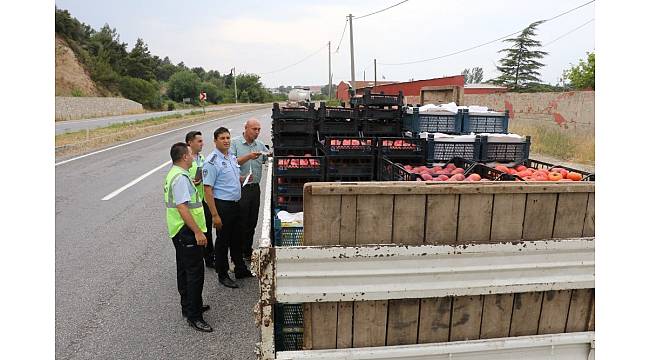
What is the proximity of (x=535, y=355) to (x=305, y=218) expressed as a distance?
151cm

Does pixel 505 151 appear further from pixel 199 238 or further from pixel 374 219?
pixel 374 219

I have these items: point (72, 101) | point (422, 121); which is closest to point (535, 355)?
point (422, 121)

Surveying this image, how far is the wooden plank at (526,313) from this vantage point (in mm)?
2340

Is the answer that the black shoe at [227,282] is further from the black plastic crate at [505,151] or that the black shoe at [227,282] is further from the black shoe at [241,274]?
the black plastic crate at [505,151]

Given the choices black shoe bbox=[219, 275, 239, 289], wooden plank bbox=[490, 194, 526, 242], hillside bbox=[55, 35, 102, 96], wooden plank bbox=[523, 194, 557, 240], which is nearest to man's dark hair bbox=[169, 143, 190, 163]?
black shoe bbox=[219, 275, 239, 289]

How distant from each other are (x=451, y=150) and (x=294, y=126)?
7.27 ft

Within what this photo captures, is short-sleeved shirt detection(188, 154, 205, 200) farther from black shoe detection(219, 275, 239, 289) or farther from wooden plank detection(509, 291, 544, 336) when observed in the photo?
wooden plank detection(509, 291, 544, 336)

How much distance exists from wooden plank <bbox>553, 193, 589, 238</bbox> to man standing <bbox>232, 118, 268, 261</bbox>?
3.59m

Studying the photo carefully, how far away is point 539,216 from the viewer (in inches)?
90.8

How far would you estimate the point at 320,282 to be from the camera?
210 cm

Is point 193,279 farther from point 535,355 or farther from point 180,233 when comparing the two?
point 535,355

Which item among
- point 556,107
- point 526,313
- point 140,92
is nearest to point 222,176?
point 526,313

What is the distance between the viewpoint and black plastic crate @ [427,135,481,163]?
5523mm

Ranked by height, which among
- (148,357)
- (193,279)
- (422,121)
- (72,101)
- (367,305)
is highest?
(72,101)
